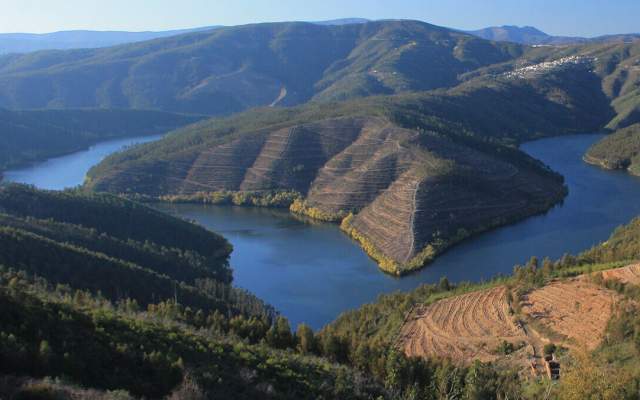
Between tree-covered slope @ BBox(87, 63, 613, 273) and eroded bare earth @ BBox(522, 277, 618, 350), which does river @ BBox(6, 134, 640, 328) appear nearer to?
tree-covered slope @ BBox(87, 63, 613, 273)

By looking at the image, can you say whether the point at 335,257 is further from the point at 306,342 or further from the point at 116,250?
the point at 306,342

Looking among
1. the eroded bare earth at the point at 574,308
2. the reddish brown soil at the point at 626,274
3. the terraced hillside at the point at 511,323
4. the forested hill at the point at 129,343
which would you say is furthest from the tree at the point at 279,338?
the reddish brown soil at the point at 626,274

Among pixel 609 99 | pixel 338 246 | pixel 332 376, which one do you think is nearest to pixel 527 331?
pixel 332 376

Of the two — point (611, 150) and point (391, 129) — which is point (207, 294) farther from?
point (611, 150)

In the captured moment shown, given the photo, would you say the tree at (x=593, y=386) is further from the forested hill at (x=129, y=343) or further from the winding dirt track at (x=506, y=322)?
the winding dirt track at (x=506, y=322)

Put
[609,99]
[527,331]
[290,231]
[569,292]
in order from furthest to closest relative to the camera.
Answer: [609,99] < [290,231] < [569,292] < [527,331]

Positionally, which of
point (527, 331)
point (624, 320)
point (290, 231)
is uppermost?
point (624, 320)
